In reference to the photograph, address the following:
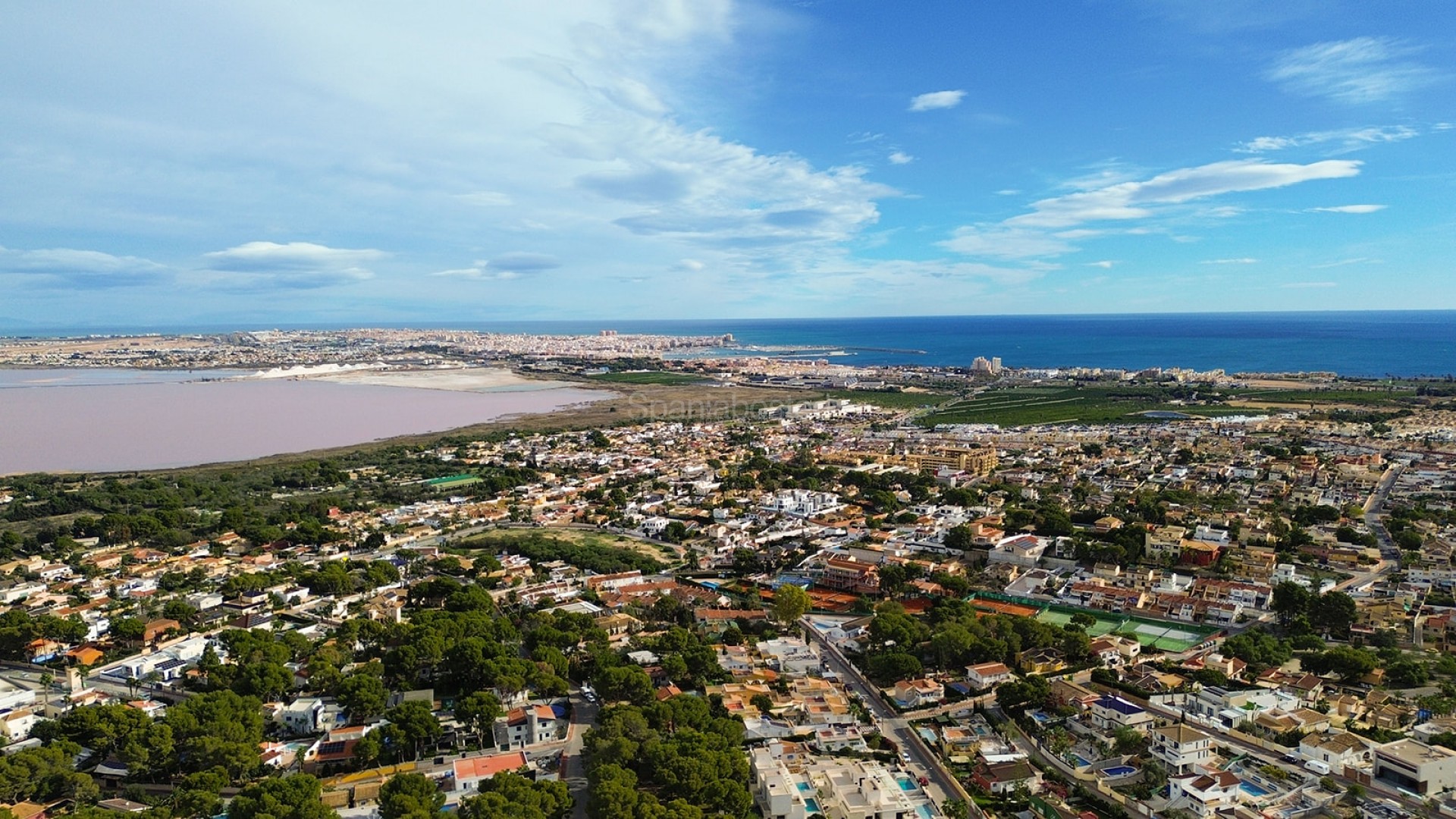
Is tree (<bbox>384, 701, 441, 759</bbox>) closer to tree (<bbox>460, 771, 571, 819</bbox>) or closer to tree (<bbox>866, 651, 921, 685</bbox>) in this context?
tree (<bbox>460, 771, 571, 819</bbox>)

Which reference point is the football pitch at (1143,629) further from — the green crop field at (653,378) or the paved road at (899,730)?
Result: the green crop field at (653,378)

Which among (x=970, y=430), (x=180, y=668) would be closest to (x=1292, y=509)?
(x=970, y=430)

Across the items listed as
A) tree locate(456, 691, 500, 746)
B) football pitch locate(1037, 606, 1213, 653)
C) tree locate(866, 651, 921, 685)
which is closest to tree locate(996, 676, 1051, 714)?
tree locate(866, 651, 921, 685)

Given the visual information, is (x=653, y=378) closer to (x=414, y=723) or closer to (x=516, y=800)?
(x=414, y=723)

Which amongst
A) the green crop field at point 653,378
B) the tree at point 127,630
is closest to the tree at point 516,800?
the tree at point 127,630

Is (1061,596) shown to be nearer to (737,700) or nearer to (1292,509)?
(737,700)

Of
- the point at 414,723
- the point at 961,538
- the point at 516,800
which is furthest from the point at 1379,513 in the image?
the point at 414,723
